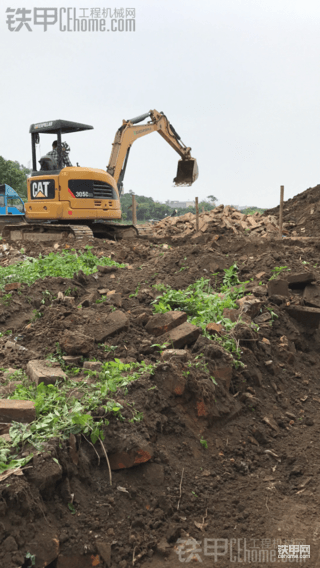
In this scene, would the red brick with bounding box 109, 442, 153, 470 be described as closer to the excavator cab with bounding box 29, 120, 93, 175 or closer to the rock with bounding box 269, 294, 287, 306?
the rock with bounding box 269, 294, 287, 306

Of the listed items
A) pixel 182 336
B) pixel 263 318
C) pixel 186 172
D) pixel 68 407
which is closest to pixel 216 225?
pixel 186 172

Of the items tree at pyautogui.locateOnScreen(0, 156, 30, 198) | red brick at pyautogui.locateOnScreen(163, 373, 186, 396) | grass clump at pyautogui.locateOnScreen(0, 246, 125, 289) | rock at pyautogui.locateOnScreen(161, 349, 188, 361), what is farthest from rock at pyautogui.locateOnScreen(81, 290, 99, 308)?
tree at pyautogui.locateOnScreen(0, 156, 30, 198)

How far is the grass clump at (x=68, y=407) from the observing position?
3.66 meters

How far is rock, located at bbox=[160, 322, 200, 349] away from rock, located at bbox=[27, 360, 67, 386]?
1273 millimetres

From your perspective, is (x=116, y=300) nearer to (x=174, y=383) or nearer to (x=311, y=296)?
(x=174, y=383)

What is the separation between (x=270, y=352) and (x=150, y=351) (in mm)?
1786

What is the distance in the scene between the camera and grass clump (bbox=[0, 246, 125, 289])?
324 inches

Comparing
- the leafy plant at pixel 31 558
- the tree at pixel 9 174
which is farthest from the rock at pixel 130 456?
the tree at pixel 9 174

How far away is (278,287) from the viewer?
7578 mm

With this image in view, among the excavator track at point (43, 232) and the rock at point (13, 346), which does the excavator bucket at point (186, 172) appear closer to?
the excavator track at point (43, 232)

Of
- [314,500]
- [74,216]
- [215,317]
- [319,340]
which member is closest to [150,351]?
[215,317]

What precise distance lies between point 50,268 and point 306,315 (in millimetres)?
4415

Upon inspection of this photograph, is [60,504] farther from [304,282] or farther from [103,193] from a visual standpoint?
[103,193]

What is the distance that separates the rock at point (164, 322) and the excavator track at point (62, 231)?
7.66 meters
